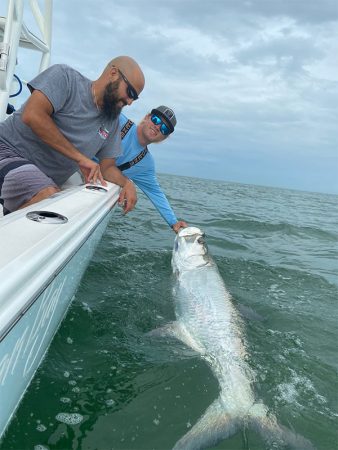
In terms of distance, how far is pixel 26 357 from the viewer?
5.66 feet

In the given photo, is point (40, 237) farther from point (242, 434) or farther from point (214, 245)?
point (214, 245)

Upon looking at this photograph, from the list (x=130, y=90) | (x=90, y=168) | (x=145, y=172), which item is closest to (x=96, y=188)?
(x=90, y=168)

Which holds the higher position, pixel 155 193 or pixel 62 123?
pixel 62 123

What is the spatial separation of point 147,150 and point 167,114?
0.69 meters

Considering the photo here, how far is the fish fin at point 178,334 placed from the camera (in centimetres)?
307

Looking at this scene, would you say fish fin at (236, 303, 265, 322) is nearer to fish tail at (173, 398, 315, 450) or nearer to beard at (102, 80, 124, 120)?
fish tail at (173, 398, 315, 450)

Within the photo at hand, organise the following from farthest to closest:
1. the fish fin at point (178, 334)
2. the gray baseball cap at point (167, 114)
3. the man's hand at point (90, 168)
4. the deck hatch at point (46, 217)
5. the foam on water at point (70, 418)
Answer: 1. the gray baseball cap at point (167, 114)
2. the man's hand at point (90, 168)
3. the fish fin at point (178, 334)
4. the foam on water at point (70, 418)
5. the deck hatch at point (46, 217)

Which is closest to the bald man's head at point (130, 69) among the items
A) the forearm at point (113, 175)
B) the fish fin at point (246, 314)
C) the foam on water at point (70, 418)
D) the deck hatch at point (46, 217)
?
the forearm at point (113, 175)

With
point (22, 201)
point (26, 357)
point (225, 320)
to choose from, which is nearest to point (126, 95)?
point (22, 201)

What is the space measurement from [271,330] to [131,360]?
4.69 feet

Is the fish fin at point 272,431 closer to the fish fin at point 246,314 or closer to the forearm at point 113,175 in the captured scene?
the fish fin at point 246,314

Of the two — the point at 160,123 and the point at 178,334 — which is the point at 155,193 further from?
the point at 178,334

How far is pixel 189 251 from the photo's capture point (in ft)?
13.2

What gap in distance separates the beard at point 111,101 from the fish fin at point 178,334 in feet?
5.95
